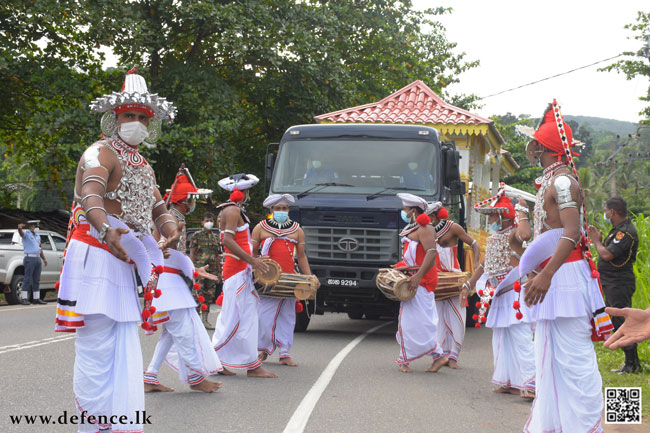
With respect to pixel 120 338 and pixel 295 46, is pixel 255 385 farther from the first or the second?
pixel 295 46

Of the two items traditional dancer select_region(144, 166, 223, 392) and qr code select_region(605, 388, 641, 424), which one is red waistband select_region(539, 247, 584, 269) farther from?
traditional dancer select_region(144, 166, 223, 392)

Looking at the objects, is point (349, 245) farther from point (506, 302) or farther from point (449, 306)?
point (506, 302)

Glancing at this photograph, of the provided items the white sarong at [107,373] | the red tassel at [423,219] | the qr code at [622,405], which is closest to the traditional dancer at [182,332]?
the white sarong at [107,373]

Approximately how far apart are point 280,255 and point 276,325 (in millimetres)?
819

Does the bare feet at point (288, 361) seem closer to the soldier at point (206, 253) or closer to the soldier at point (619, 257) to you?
the soldier at point (619, 257)

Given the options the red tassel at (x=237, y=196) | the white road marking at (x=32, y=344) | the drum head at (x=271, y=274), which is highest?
the red tassel at (x=237, y=196)

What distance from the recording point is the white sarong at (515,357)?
805 cm

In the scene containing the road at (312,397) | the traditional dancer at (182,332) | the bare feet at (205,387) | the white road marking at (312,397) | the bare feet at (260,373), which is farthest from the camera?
the bare feet at (260,373)

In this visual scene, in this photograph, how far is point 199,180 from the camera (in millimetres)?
23344

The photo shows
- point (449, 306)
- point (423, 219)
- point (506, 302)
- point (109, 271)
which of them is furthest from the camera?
point (449, 306)

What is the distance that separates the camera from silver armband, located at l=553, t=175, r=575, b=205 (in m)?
5.38

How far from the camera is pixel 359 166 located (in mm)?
13211

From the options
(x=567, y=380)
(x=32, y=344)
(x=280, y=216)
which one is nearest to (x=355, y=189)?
(x=280, y=216)

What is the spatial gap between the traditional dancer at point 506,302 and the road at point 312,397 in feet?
0.72
